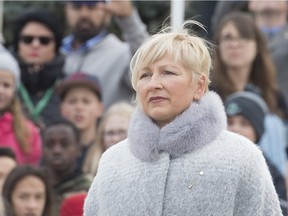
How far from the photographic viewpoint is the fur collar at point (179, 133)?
17.3 feet

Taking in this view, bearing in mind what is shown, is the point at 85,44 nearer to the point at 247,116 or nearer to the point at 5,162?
the point at 5,162

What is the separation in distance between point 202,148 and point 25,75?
4810mm

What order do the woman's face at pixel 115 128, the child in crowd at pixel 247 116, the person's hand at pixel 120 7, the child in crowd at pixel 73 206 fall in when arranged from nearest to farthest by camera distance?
the child in crowd at pixel 73 206 < the child in crowd at pixel 247 116 < the woman's face at pixel 115 128 < the person's hand at pixel 120 7

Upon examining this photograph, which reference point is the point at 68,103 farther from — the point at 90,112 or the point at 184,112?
the point at 184,112

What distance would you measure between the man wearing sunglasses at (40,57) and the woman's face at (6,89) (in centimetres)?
51

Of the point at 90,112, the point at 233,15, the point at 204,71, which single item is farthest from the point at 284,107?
the point at 204,71

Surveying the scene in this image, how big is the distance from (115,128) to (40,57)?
119cm

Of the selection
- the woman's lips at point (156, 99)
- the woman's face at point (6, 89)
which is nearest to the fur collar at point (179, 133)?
the woman's lips at point (156, 99)

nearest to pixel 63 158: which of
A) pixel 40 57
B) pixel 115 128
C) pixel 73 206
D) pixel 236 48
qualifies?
pixel 115 128

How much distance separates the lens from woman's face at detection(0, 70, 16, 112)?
30.2 feet

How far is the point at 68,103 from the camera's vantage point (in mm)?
9664

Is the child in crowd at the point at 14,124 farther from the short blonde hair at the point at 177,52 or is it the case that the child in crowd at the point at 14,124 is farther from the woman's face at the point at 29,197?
the short blonde hair at the point at 177,52

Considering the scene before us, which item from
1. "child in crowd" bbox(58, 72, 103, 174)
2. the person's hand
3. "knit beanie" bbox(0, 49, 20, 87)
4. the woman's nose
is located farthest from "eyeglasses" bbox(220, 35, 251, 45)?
the woman's nose

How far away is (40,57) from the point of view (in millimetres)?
9898
